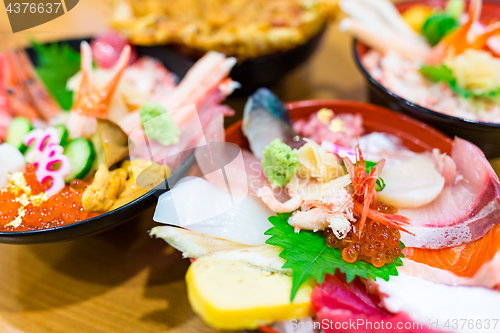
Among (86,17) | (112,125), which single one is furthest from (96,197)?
(86,17)

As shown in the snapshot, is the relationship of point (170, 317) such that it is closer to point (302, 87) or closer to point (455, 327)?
point (455, 327)

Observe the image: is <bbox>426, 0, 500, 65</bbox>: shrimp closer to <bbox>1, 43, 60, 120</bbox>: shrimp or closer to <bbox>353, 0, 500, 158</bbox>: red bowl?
<bbox>353, 0, 500, 158</bbox>: red bowl

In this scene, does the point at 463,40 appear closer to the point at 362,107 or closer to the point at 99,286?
the point at 362,107

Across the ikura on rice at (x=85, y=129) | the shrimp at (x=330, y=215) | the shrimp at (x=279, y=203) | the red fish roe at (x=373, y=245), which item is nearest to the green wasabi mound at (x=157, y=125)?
the ikura on rice at (x=85, y=129)

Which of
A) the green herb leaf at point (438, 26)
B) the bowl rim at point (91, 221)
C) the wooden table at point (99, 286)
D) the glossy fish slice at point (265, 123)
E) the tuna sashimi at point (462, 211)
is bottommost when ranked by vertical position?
the wooden table at point (99, 286)

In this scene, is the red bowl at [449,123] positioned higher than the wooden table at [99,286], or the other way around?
the red bowl at [449,123]

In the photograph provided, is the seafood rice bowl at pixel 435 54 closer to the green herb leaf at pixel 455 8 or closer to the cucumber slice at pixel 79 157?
the green herb leaf at pixel 455 8

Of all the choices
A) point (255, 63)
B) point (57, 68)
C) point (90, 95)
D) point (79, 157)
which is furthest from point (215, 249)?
point (57, 68)
